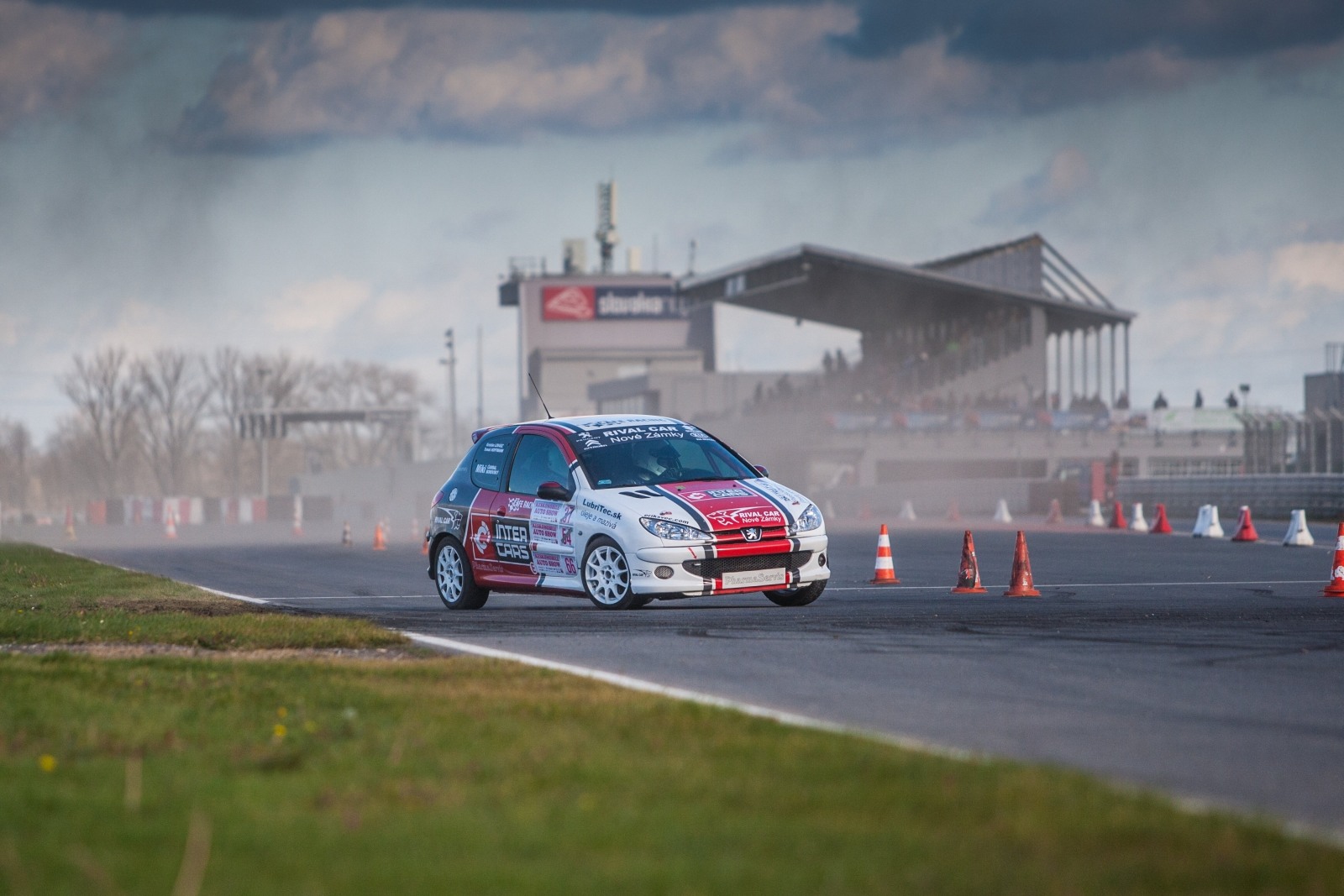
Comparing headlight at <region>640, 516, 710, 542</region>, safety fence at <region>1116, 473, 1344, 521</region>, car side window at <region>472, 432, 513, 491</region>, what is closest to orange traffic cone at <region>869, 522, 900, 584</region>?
car side window at <region>472, 432, 513, 491</region>

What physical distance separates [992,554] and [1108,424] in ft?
131

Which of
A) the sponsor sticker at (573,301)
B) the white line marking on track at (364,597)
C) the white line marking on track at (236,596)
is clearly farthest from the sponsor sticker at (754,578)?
the sponsor sticker at (573,301)

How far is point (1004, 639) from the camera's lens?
1022 cm

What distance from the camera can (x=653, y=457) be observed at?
13812 mm

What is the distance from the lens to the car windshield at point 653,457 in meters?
13.5

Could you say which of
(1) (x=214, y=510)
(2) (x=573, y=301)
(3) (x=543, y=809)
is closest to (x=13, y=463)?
(2) (x=573, y=301)

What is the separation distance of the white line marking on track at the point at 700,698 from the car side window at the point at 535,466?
3143 mm

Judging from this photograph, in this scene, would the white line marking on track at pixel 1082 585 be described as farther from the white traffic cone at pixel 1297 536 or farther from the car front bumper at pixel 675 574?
the white traffic cone at pixel 1297 536

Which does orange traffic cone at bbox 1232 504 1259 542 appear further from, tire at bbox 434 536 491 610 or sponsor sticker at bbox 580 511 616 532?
sponsor sticker at bbox 580 511 616 532

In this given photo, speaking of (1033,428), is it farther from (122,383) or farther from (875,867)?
(122,383)

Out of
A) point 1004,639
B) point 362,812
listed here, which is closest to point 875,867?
point 362,812

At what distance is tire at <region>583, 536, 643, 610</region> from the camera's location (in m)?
12.7

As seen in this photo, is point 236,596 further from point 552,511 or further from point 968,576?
point 968,576

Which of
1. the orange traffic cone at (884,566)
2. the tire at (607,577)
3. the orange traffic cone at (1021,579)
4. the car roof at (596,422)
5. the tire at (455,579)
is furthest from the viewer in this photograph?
the orange traffic cone at (884,566)
